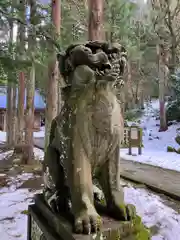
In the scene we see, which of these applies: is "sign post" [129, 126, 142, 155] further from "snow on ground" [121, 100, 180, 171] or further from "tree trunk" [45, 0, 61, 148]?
"tree trunk" [45, 0, 61, 148]

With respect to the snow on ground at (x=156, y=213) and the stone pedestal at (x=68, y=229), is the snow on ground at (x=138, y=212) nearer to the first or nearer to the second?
the snow on ground at (x=156, y=213)

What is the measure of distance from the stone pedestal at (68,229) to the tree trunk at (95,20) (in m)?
3.05

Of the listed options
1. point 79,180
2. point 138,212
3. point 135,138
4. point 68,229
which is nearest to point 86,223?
point 68,229

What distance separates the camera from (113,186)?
1341 mm

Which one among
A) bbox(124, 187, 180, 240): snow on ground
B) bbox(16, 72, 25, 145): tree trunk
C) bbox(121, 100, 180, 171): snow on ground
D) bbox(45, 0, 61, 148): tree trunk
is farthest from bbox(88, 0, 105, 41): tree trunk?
bbox(16, 72, 25, 145): tree trunk

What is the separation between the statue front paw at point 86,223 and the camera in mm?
1115

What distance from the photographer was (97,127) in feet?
4.02

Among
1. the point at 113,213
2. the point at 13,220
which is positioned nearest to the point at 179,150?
the point at 13,220

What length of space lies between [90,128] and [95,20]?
3.18m

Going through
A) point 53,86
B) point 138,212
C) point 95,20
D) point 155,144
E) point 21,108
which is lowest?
point 138,212

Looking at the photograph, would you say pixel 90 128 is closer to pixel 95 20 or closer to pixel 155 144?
pixel 95 20

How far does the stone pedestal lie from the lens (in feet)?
3.79

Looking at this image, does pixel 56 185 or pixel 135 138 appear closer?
pixel 56 185

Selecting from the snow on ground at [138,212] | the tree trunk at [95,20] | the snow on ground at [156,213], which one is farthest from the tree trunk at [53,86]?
the snow on ground at [156,213]
